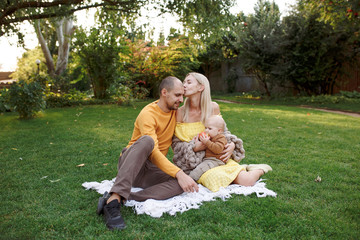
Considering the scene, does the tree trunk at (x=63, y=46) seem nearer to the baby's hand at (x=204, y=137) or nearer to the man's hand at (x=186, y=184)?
the baby's hand at (x=204, y=137)

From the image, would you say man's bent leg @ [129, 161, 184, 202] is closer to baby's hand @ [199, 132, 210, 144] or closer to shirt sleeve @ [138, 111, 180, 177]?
shirt sleeve @ [138, 111, 180, 177]

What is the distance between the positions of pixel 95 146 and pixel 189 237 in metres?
3.46

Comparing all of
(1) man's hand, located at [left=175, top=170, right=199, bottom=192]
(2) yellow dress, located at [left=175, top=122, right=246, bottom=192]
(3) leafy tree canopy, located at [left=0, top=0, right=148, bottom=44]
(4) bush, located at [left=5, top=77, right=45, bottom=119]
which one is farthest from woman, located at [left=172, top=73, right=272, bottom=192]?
(4) bush, located at [left=5, top=77, right=45, bottom=119]

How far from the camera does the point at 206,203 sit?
8.64 ft

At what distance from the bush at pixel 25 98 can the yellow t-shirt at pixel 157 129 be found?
6.30m

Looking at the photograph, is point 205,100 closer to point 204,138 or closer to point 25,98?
point 204,138

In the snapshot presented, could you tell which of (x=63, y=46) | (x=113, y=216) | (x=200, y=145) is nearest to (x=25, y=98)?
(x=200, y=145)

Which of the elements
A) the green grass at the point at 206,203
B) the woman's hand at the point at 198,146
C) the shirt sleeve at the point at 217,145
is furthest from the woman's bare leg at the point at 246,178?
the woman's hand at the point at 198,146

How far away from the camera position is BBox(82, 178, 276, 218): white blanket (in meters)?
2.46

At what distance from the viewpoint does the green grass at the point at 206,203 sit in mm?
2145

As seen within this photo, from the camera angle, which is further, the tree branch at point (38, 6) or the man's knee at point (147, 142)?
the tree branch at point (38, 6)

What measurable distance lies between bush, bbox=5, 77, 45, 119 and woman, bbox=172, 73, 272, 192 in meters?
6.41

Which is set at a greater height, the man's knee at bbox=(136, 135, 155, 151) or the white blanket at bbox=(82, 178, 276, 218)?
the man's knee at bbox=(136, 135, 155, 151)

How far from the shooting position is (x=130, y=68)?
46.2 feet
